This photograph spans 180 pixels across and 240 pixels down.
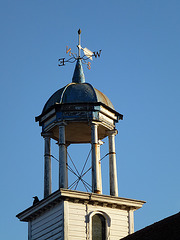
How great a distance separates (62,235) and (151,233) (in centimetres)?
495

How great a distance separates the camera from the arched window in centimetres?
3059

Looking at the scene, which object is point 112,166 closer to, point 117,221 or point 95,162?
point 95,162

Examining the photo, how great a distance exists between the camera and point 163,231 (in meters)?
25.3

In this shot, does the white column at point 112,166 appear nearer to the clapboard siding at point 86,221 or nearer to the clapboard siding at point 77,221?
the clapboard siding at point 86,221

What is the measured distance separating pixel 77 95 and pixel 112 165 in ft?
13.1

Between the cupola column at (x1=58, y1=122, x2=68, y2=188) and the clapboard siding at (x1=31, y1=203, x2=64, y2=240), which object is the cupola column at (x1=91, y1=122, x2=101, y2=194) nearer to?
the cupola column at (x1=58, y1=122, x2=68, y2=188)

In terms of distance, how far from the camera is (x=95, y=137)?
32.2m

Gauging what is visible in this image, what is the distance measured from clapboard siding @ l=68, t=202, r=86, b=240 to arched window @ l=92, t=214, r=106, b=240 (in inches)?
24.1

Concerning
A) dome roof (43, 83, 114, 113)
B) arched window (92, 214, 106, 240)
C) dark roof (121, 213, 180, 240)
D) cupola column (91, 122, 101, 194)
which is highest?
dome roof (43, 83, 114, 113)

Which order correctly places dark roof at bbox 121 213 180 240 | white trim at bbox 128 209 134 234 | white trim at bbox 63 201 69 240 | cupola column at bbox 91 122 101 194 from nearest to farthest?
1. dark roof at bbox 121 213 180 240
2. white trim at bbox 63 201 69 240
3. cupola column at bbox 91 122 101 194
4. white trim at bbox 128 209 134 234

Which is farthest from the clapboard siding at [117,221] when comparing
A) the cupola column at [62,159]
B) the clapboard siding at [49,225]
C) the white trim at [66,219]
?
the cupola column at [62,159]

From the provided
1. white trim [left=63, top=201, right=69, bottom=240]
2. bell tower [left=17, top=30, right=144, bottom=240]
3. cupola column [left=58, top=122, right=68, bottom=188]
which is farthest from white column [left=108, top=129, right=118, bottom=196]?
white trim [left=63, top=201, right=69, bottom=240]

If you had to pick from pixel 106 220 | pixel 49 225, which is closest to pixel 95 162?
pixel 106 220

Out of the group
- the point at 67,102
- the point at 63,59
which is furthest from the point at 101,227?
the point at 63,59
